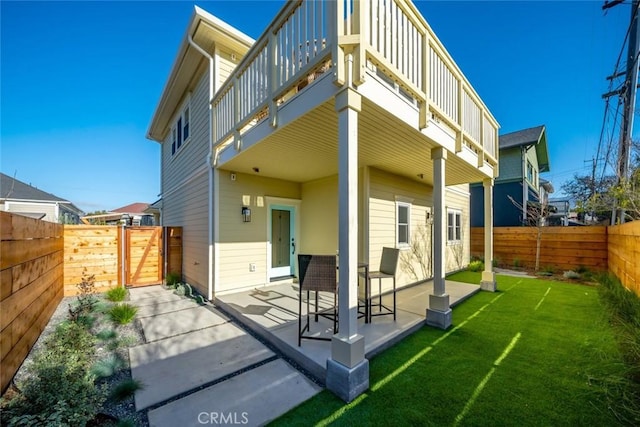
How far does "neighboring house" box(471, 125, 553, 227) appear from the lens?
1225cm

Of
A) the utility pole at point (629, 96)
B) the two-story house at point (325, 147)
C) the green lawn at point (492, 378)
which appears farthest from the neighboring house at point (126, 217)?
the utility pole at point (629, 96)

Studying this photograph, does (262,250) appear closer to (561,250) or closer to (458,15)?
(458,15)

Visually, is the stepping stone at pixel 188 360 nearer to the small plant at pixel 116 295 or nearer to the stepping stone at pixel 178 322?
the stepping stone at pixel 178 322

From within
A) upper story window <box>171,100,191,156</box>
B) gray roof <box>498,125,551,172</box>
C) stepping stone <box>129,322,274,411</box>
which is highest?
gray roof <box>498,125,551,172</box>

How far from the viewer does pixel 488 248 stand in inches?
253

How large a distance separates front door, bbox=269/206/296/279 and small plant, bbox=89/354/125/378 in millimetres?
3602

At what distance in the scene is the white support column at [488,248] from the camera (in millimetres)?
6242

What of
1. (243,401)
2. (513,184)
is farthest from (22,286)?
(513,184)

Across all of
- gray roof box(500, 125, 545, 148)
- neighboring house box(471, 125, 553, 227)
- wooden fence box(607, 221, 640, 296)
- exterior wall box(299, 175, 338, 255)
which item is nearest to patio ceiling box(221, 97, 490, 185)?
exterior wall box(299, 175, 338, 255)

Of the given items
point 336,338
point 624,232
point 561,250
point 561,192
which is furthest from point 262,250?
point 561,192

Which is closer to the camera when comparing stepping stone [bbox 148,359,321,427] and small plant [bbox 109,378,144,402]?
stepping stone [bbox 148,359,321,427]

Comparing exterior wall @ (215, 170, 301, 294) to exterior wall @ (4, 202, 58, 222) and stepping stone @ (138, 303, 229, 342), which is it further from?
exterior wall @ (4, 202, 58, 222)

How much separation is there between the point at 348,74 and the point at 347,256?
1822mm

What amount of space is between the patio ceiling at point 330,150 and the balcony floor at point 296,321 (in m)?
2.73
